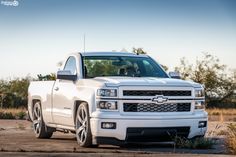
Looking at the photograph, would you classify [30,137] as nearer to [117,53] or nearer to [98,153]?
[117,53]

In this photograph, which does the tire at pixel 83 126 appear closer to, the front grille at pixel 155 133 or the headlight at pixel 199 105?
the front grille at pixel 155 133

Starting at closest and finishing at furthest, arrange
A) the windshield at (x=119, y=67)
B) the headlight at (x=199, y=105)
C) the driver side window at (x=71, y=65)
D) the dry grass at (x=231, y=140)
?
Answer: the dry grass at (x=231, y=140)
the headlight at (x=199, y=105)
the windshield at (x=119, y=67)
the driver side window at (x=71, y=65)

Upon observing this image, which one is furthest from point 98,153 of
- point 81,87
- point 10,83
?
point 10,83

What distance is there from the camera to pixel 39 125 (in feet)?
46.2

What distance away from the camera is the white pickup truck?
11023 millimetres

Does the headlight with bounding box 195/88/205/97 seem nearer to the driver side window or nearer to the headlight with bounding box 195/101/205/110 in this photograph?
the headlight with bounding box 195/101/205/110

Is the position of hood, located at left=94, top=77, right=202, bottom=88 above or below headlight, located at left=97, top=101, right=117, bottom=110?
above

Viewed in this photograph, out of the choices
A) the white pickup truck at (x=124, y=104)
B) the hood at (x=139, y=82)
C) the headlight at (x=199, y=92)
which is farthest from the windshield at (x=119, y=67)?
the headlight at (x=199, y=92)

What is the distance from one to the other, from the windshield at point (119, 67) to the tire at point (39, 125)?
193 cm

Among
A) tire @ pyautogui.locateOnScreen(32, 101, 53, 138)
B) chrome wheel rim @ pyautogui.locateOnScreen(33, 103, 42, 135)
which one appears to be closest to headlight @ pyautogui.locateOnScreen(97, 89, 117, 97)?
tire @ pyautogui.locateOnScreen(32, 101, 53, 138)

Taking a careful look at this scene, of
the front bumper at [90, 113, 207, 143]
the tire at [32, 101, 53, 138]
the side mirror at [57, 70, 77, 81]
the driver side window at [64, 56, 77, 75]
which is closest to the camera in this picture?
the front bumper at [90, 113, 207, 143]

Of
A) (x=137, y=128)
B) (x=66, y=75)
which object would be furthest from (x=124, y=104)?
(x=66, y=75)

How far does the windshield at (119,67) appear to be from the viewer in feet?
41.0

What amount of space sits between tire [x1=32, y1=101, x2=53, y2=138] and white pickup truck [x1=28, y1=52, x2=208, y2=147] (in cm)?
120
